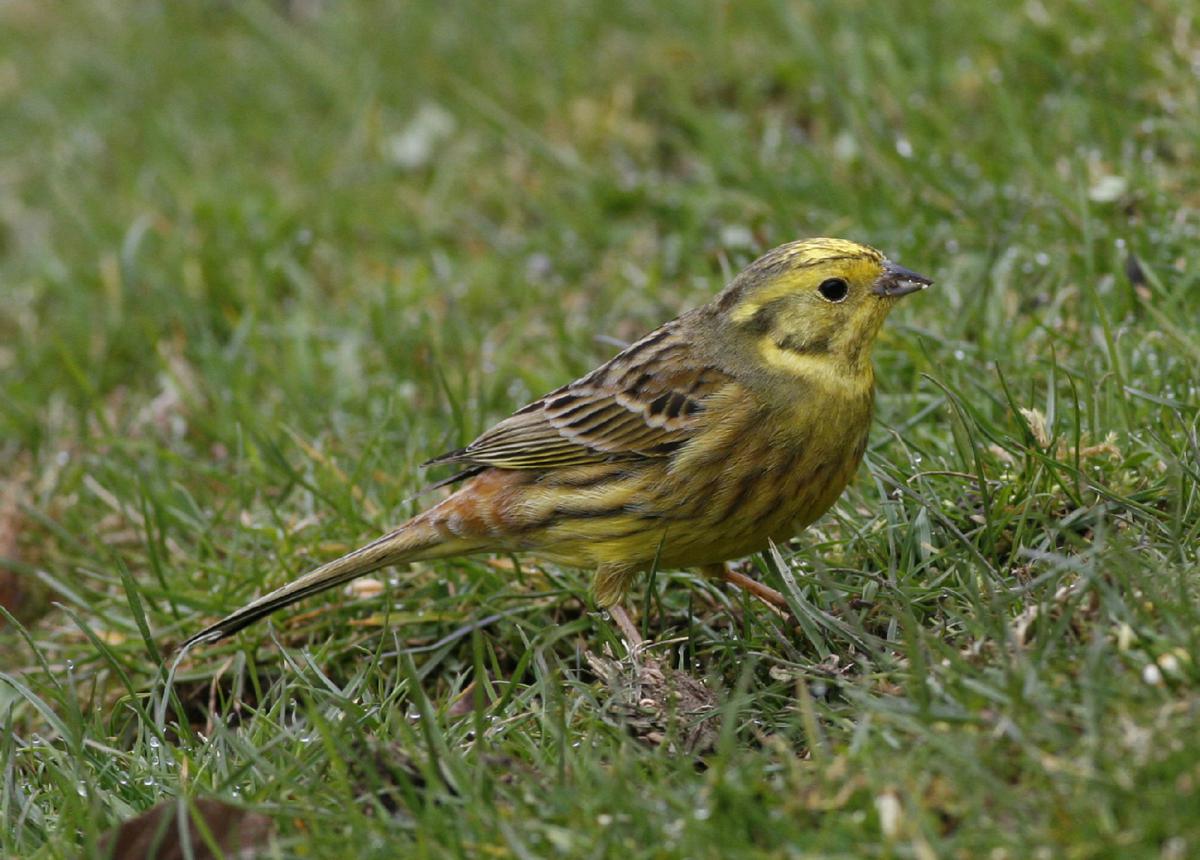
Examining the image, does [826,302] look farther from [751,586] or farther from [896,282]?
[751,586]

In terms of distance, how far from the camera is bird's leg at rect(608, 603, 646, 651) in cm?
399

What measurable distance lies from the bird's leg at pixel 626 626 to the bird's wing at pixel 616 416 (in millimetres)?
441

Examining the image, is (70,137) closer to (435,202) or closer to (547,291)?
(435,202)

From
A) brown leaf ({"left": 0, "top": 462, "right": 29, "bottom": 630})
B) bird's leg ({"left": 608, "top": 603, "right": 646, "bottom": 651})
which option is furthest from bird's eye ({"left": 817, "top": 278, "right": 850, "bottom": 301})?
brown leaf ({"left": 0, "top": 462, "right": 29, "bottom": 630})

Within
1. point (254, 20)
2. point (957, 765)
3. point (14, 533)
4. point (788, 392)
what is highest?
point (254, 20)

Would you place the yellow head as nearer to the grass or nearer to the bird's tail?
the grass

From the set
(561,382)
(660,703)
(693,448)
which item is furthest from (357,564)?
(561,382)

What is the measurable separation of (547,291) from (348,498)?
184 centimetres

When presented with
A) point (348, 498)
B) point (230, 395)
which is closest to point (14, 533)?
point (230, 395)

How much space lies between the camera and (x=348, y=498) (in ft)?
16.3

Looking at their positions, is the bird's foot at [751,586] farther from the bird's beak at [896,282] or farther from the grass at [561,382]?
the bird's beak at [896,282]

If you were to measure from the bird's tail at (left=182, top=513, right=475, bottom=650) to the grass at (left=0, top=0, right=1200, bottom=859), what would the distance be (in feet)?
0.56

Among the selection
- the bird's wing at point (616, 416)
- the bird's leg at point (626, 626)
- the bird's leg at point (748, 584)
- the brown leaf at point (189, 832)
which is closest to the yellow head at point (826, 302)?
the bird's wing at point (616, 416)

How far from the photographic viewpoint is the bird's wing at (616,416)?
4340 millimetres
